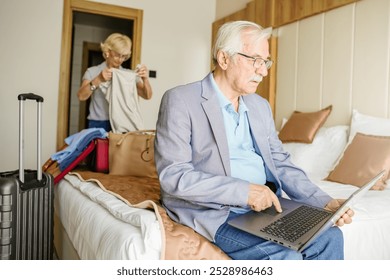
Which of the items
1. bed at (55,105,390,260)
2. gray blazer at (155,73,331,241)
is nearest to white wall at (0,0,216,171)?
bed at (55,105,390,260)

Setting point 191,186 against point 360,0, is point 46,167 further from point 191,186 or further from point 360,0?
point 360,0

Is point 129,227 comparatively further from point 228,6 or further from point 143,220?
point 228,6

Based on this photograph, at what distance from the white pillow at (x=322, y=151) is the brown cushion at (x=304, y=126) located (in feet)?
0.14

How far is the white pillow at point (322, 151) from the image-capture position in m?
2.07

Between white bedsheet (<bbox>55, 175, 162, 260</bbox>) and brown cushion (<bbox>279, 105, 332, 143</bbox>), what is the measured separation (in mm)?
1410

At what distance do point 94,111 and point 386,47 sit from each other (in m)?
1.86

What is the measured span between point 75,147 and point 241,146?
116 centimetres

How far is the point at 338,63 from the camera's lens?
7.63 feet

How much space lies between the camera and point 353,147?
1.82m

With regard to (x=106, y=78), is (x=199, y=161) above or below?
below

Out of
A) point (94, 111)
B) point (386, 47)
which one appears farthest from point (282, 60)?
point (94, 111)

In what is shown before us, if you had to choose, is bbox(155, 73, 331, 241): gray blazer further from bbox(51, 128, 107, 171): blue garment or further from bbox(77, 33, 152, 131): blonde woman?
bbox(77, 33, 152, 131): blonde woman

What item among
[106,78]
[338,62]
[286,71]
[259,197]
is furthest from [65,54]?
[259,197]

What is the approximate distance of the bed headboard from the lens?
6.73 feet
